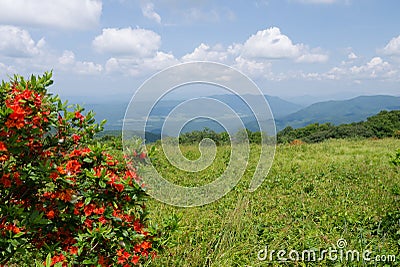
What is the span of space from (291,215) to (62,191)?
3.69m

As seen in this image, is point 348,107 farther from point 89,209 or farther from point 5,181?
point 5,181

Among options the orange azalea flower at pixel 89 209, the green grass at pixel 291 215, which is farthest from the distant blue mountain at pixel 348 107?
the orange azalea flower at pixel 89 209

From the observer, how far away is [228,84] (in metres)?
3.95

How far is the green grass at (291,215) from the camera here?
3998 millimetres

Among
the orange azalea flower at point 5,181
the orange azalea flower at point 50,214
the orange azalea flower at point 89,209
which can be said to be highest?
the orange azalea flower at point 5,181

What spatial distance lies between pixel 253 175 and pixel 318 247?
4.29 m

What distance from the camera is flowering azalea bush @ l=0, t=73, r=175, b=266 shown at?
8.13 feet

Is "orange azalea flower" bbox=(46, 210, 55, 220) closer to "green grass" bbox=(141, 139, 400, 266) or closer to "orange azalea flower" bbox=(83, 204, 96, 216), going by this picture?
"orange azalea flower" bbox=(83, 204, 96, 216)

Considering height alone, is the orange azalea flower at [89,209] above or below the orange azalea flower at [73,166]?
below
